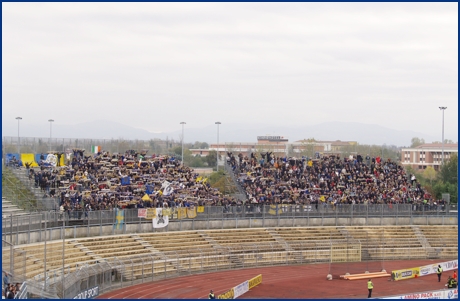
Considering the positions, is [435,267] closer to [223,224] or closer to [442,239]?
[442,239]

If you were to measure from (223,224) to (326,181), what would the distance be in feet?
44.4

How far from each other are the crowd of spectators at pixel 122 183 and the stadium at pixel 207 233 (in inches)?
4.2

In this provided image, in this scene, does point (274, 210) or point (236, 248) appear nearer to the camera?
point (236, 248)

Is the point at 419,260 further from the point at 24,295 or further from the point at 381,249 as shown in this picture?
the point at 24,295

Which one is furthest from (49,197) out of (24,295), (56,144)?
(24,295)

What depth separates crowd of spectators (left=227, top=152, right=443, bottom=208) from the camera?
208 feet

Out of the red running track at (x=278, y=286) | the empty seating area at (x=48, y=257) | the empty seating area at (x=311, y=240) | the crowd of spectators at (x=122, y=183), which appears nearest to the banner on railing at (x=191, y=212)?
the crowd of spectators at (x=122, y=183)

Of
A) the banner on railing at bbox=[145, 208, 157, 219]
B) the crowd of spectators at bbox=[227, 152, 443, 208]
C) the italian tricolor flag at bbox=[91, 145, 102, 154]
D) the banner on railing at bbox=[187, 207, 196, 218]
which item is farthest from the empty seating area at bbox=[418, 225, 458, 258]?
the italian tricolor flag at bbox=[91, 145, 102, 154]

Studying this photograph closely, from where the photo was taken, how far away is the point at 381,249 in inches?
2202

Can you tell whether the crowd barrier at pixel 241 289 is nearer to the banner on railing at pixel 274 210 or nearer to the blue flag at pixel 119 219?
the blue flag at pixel 119 219

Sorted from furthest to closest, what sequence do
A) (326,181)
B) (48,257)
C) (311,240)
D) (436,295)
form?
1. (326,181)
2. (311,240)
3. (48,257)
4. (436,295)

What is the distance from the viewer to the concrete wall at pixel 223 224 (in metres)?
44.1

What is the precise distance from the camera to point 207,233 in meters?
54.3

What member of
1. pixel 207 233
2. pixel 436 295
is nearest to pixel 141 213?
pixel 207 233
